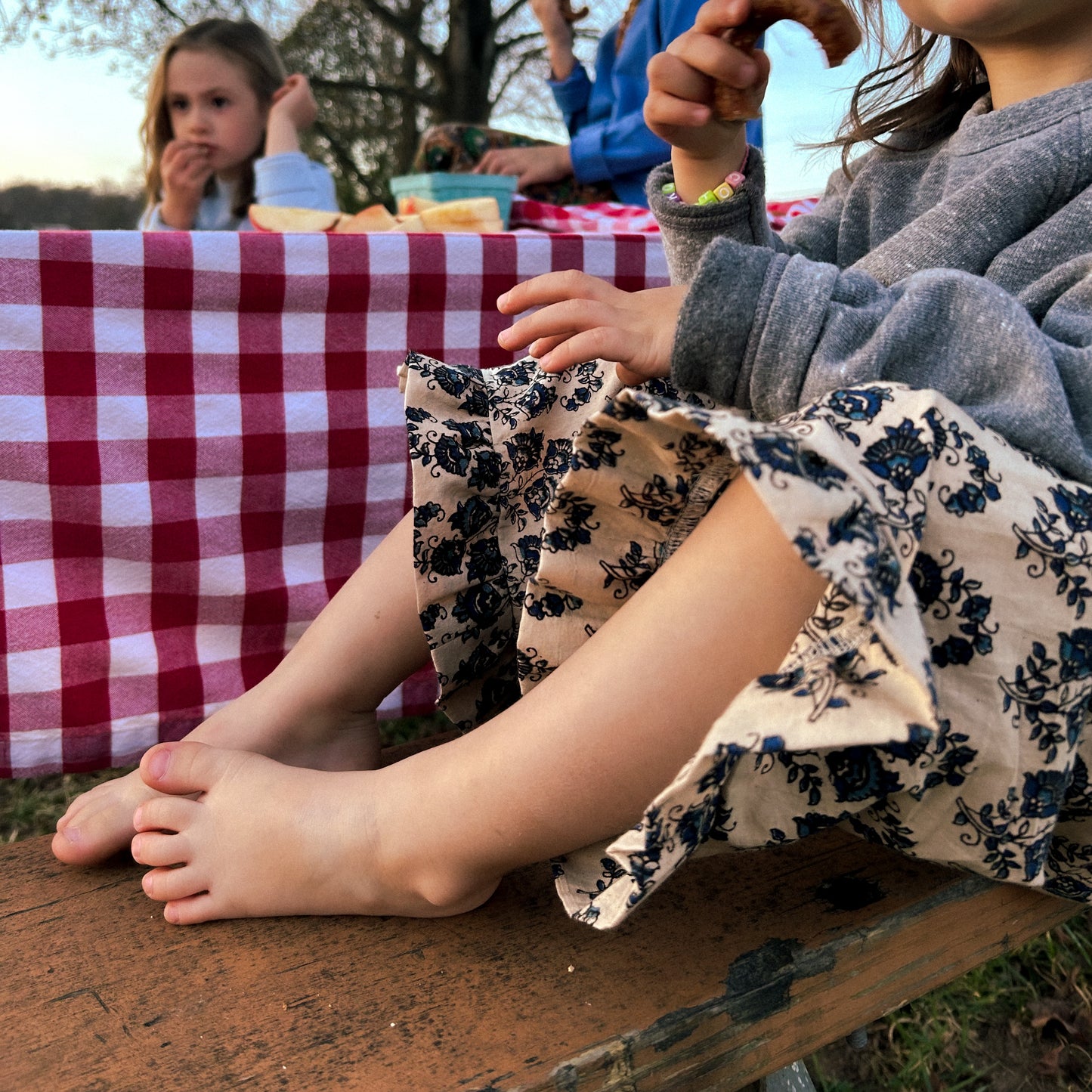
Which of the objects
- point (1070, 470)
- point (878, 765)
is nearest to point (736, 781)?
point (878, 765)

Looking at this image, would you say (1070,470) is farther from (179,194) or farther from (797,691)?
(179,194)

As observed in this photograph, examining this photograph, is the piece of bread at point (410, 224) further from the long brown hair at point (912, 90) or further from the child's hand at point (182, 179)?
the child's hand at point (182, 179)

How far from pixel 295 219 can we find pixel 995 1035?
151cm

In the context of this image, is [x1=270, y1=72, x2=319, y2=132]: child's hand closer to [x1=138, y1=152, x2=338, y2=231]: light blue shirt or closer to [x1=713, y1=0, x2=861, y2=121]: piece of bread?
[x1=138, y1=152, x2=338, y2=231]: light blue shirt

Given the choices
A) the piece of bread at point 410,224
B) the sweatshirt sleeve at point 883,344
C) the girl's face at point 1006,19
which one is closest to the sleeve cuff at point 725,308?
the sweatshirt sleeve at point 883,344

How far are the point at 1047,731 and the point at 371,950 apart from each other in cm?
47

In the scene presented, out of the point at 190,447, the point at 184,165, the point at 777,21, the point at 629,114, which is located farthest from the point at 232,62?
the point at 777,21

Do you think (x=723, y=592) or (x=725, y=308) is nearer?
(x=723, y=592)

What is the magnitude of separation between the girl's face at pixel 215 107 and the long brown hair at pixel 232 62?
0.02 m

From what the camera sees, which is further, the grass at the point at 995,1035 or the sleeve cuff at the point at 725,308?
the grass at the point at 995,1035

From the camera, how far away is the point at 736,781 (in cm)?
55

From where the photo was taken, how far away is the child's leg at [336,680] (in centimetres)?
83

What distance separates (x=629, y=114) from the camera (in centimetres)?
221

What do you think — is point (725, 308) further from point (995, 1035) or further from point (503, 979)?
point (995, 1035)
